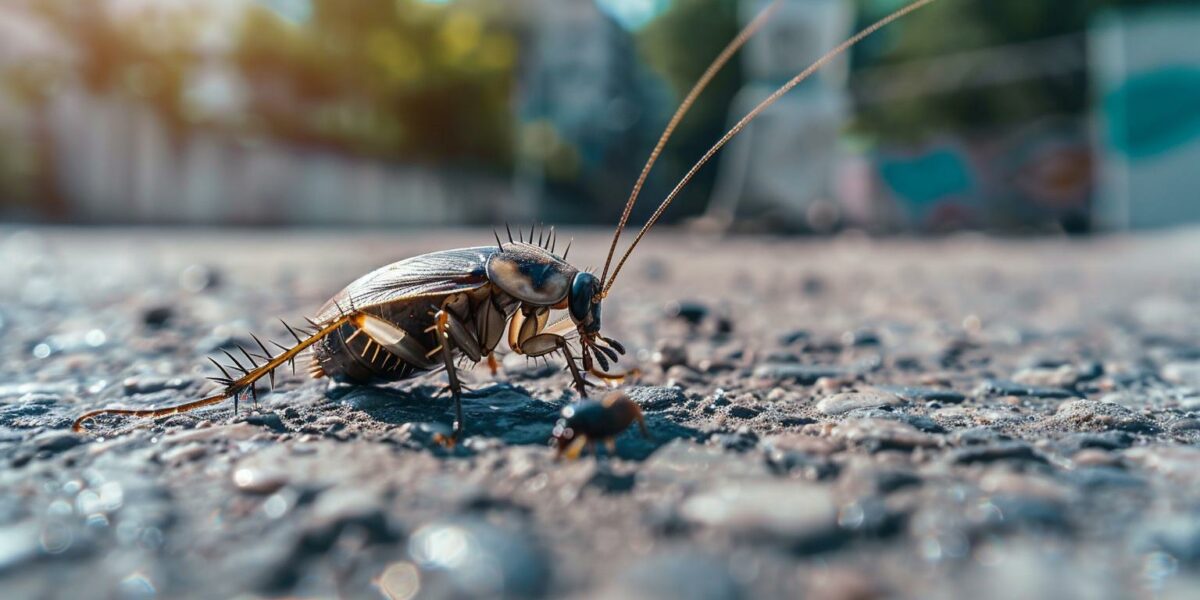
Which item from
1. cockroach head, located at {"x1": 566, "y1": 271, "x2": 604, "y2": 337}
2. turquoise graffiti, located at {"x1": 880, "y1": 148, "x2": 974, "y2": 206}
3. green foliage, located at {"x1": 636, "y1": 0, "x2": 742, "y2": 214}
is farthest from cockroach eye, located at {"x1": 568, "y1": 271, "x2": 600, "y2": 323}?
green foliage, located at {"x1": 636, "y1": 0, "x2": 742, "y2": 214}

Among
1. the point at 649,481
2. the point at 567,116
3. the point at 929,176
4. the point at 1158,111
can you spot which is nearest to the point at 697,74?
the point at 567,116

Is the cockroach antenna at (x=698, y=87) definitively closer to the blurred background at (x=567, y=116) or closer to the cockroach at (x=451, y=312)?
the cockroach at (x=451, y=312)

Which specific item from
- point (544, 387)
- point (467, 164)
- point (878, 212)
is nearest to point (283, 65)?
point (467, 164)

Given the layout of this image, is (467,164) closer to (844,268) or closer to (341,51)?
(341,51)

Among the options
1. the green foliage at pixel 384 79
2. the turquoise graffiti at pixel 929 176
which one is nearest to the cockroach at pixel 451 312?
the green foliage at pixel 384 79

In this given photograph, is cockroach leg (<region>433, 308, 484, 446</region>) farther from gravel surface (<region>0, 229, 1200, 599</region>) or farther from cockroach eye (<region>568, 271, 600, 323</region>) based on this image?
cockroach eye (<region>568, 271, 600, 323</region>)

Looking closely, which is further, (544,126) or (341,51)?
(544,126)
